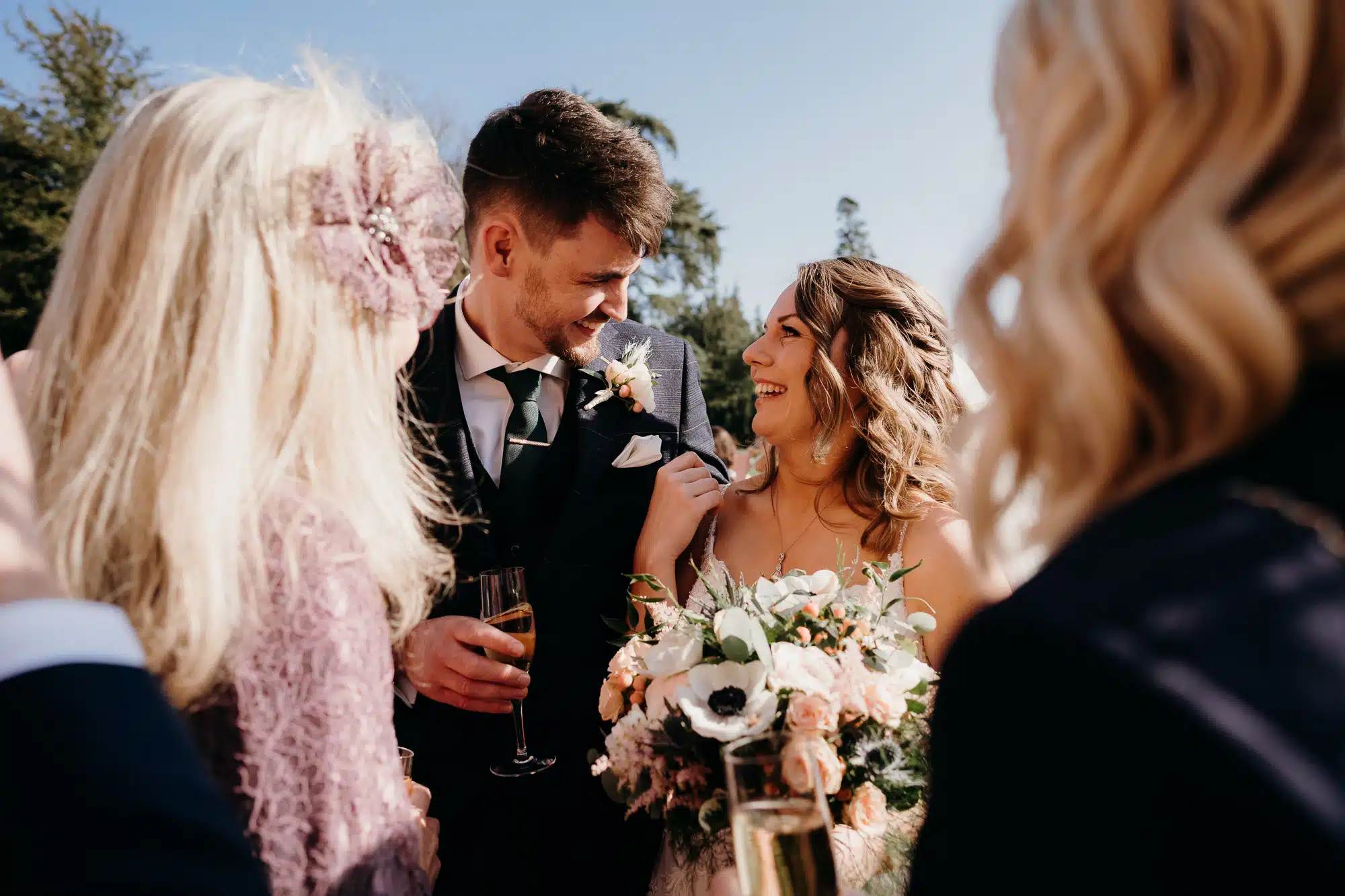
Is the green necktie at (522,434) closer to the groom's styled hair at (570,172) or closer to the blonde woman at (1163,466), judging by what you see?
the groom's styled hair at (570,172)

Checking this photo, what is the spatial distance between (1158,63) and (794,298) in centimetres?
281

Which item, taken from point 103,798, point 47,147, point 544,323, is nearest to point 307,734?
point 103,798

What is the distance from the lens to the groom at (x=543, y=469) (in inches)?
120

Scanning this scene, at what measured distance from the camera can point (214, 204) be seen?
1.36 m

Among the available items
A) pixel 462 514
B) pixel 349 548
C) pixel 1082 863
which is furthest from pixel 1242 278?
pixel 462 514

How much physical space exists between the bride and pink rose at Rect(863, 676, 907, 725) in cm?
138

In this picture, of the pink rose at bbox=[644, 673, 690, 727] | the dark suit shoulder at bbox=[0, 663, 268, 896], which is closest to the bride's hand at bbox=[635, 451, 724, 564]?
the pink rose at bbox=[644, 673, 690, 727]

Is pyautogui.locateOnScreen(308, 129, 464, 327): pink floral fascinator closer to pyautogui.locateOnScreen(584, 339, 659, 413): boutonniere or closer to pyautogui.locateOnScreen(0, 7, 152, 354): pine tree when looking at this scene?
pyautogui.locateOnScreen(584, 339, 659, 413): boutonniere

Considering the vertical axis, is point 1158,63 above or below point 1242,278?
above

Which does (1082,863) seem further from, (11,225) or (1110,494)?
(11,225)

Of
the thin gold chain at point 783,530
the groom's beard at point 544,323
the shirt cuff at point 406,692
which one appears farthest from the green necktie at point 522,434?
the thin gold chain at point 783,530

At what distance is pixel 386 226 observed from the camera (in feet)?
5.35

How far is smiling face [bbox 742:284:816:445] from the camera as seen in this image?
3535 mm

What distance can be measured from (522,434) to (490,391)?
0.25m
